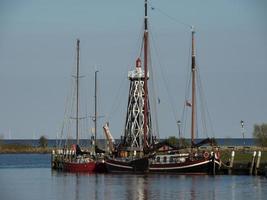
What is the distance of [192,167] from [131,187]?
1574 cm

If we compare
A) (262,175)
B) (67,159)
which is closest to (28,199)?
(262,175)

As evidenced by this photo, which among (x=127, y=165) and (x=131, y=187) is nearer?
(x=131, y=187)

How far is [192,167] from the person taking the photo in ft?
330

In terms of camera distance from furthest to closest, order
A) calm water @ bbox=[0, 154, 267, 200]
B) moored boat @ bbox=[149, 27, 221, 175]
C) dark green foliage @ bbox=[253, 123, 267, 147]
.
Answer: dark green foliage @ bbox=[253, 123, 267, 147] → moored boat @ bbox=[149, 27, 221, 175] → calm water @ bbox=[0, 154, 267, 200]

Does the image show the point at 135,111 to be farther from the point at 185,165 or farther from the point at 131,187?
the point at 131,187

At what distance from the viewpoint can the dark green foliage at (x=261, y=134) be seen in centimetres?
14675

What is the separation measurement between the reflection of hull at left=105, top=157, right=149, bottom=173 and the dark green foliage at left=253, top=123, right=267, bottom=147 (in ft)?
136

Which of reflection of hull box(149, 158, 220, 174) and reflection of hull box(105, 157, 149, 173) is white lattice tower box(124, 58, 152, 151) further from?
reflection of hull box(149, 158, 220, 174)

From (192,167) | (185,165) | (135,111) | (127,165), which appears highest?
(135,111)

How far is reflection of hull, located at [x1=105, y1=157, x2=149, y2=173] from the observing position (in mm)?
105062

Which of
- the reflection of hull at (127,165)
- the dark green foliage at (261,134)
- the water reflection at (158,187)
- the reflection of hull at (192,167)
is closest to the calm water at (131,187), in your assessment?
the water reflection at (158,187)

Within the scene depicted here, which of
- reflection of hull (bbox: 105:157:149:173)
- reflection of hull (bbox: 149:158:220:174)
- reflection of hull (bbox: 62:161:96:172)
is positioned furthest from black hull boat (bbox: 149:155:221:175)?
reflection of hull (bbox: 62:161:96:172)

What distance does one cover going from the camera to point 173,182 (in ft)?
302

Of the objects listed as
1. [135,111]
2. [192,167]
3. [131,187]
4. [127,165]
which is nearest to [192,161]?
[192,167]
